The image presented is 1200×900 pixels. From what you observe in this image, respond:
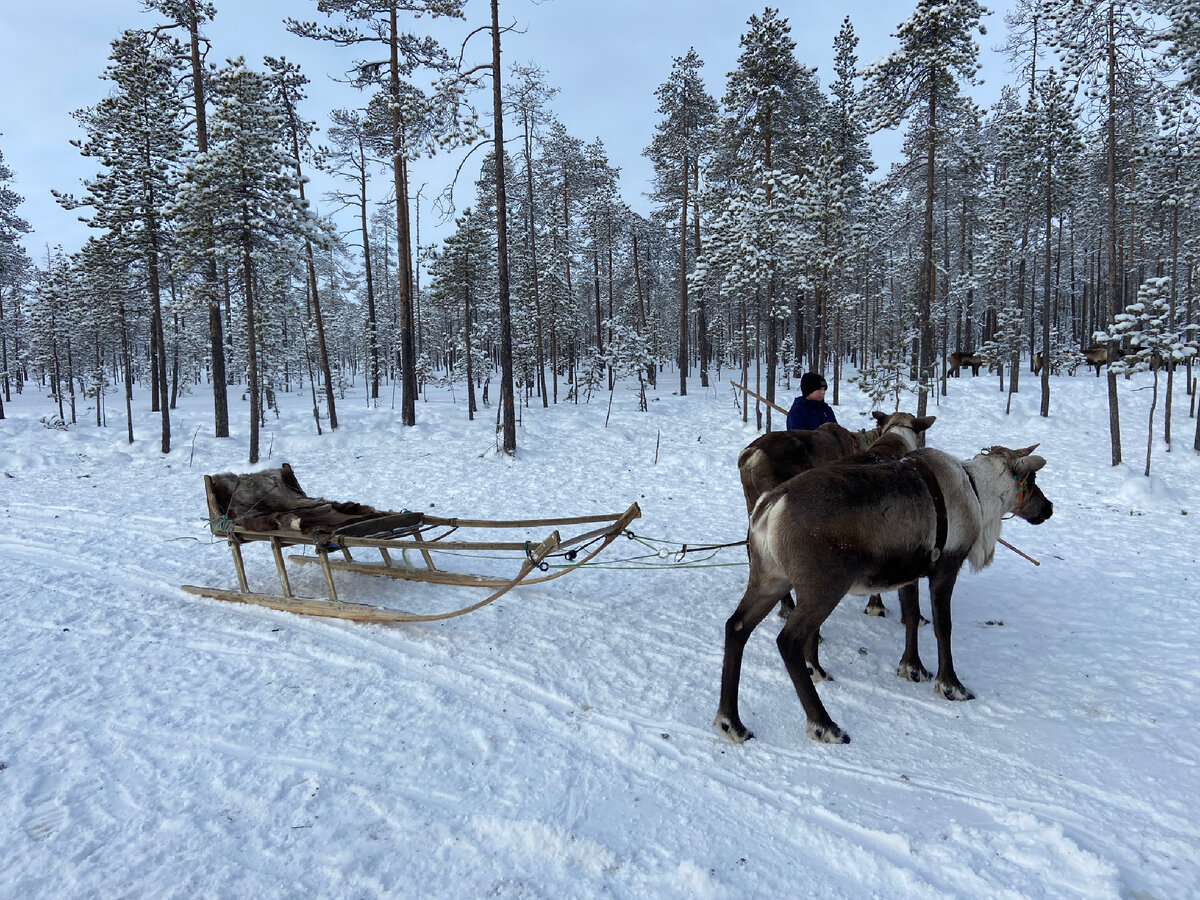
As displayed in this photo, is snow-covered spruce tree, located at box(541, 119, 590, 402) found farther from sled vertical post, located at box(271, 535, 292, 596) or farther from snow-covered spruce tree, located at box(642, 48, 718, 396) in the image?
sled vertical post, located at box(271, 535, 292, 596)

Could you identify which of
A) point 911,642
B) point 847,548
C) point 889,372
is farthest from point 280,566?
point 889,372

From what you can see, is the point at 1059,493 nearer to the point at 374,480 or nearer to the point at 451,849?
the point at 451,849

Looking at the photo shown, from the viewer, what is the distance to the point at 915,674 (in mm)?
4418

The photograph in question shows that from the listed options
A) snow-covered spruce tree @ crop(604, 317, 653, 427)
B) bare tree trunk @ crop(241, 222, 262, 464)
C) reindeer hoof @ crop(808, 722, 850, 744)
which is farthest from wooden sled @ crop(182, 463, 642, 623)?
snow-covered spruce tree @ crop(604, 317, 653, 427)

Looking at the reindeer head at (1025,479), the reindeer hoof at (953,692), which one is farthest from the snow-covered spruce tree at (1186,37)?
the reindeer hoof at (953,692)

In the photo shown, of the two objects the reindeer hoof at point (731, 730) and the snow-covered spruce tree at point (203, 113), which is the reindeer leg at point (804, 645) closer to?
the reindeer hoof at point (731, 730)

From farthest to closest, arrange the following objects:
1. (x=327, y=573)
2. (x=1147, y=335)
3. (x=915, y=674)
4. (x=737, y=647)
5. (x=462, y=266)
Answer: (x=462, y=266) < (x=1147, y=335) < (x=327, y=573) < (x=915, y=674) < (x=737, y=647)

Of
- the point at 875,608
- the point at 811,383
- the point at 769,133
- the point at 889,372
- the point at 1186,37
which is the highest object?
the point at 769,133

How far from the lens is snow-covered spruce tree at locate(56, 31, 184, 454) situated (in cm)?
1611

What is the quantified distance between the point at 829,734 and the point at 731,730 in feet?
2.04

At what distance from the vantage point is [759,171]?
2094cm

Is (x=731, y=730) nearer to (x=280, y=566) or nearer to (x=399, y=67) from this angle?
(x=280, y=566)

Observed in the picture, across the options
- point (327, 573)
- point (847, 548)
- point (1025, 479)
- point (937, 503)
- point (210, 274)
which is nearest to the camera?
point (847, 548)

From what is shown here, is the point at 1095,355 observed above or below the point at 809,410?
above
